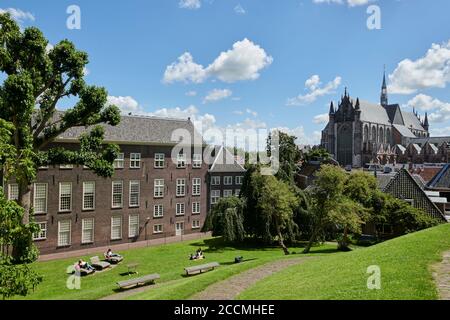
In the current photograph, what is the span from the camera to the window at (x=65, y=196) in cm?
3222

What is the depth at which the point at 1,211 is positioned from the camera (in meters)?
8.02

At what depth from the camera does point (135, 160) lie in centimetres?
3725

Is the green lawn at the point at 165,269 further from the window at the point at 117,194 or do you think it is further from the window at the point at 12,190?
the window at the point at 12,190

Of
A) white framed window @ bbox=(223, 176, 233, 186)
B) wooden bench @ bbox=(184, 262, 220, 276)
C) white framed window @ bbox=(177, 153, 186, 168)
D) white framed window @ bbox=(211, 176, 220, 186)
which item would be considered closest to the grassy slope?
wooden bench @ bbox=(184, 262, 220, 276)

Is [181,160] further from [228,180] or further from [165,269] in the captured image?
[165,269]

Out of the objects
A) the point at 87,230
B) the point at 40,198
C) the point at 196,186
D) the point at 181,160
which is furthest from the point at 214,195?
the point at 40,198

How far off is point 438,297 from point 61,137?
32.3 metres

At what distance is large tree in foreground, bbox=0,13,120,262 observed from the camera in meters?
17.2

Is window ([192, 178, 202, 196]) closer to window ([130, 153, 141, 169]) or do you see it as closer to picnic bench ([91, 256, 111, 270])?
window ([130, 153, 141, 169])

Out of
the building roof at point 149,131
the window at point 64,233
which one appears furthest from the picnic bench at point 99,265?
A: the building roof at point 149,131
